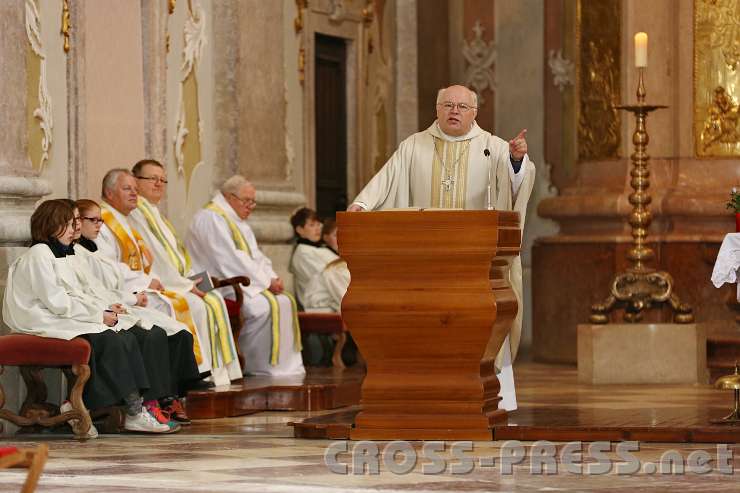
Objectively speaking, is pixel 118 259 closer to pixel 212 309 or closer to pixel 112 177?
pixel 112 177

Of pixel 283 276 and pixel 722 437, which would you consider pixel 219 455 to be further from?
pixel 283 276

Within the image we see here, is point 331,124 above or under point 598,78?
under

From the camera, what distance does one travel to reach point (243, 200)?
11.9 m

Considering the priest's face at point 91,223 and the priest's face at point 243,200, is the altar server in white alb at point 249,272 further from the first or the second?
the priest's face at point 91,223

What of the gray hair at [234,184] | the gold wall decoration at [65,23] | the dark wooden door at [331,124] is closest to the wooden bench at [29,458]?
the gold wall decoration at [65,23]

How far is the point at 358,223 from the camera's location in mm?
8180

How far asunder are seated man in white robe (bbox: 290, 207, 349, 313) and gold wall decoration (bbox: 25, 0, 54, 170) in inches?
114

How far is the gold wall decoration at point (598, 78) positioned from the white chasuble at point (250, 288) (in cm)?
354

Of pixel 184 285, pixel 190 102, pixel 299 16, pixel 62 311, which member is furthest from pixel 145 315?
pixel 299 16

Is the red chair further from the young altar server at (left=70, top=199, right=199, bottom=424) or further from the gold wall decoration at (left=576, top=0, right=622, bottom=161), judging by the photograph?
the gold wall decoration at (left=576, top=0, right=622, bottom=161)

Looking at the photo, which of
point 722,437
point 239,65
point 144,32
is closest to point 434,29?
point 239,65

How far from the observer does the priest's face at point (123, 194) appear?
1038cm

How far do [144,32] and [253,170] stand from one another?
1.59 metres

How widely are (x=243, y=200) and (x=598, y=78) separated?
147 inches
